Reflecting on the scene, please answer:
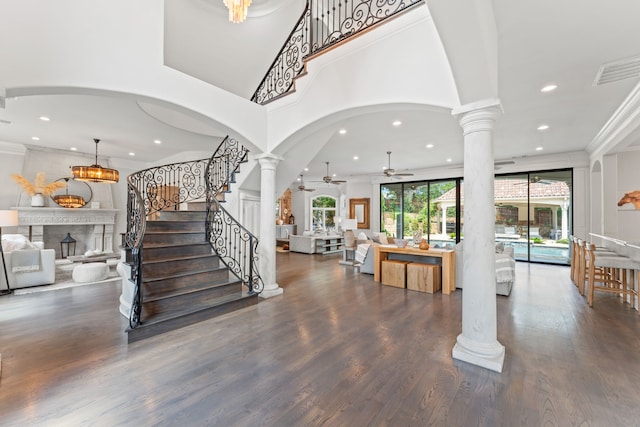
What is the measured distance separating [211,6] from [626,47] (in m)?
6.50

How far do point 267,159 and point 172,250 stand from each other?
2.23m

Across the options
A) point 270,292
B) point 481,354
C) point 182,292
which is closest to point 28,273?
point 182,292

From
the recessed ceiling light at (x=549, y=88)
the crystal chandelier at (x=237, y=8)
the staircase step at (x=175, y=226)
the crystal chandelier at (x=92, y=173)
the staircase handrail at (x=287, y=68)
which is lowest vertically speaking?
the staircase step at (x=175, y=226)

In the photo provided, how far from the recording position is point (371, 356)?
277 centimetres

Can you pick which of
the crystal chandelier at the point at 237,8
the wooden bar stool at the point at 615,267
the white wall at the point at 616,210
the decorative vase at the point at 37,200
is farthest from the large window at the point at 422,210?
the decorative vase at the point at 37,200

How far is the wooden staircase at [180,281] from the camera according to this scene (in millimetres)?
3518

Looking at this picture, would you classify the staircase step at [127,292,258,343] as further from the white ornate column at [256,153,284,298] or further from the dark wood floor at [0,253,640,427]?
the white ornate column at [256,153,284,298]

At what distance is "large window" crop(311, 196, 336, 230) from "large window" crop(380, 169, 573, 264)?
150 inches

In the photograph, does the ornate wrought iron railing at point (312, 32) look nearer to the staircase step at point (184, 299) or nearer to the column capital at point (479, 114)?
the column capital at point (479, 114)

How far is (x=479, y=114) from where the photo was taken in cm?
263

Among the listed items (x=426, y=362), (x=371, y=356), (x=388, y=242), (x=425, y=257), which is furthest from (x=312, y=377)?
(x=388, y=242)

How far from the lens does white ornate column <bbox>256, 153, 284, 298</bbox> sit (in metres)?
4.88

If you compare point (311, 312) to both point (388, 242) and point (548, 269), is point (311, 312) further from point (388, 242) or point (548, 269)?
point (548, 269)

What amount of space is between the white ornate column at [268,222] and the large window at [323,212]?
337 inches
